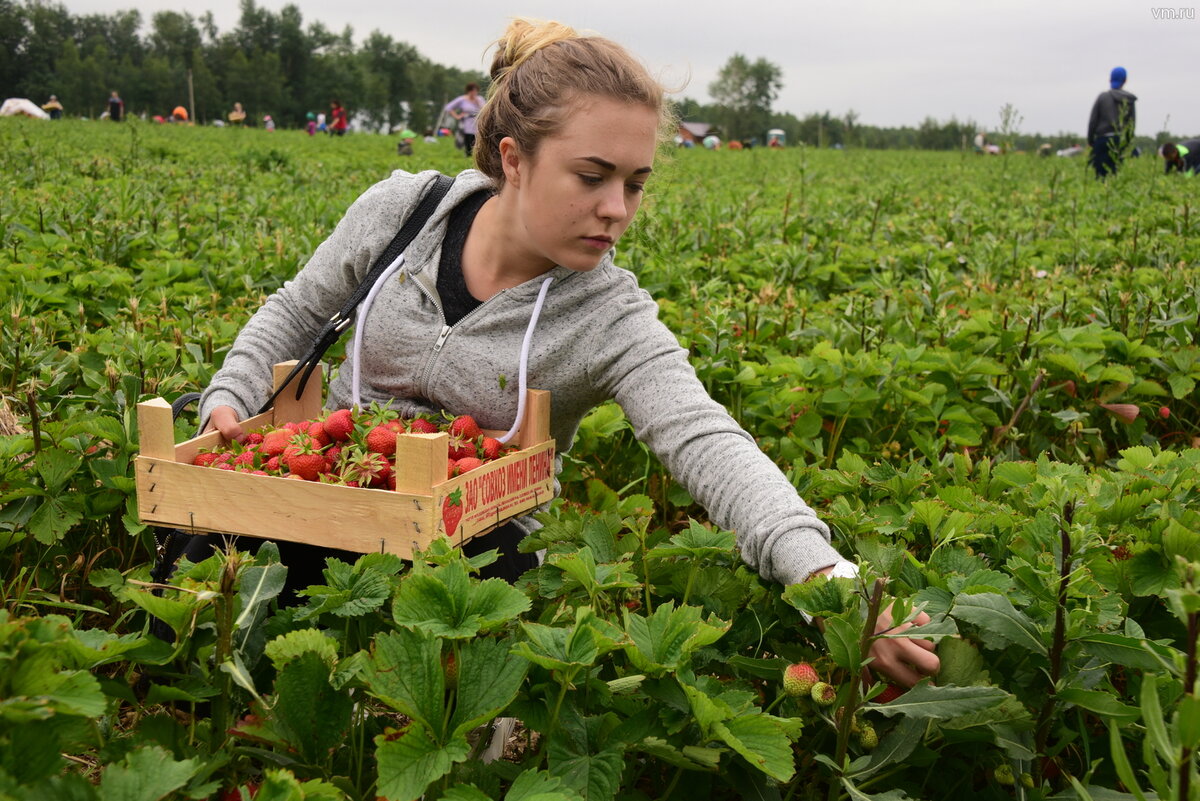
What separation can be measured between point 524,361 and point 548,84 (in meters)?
0.59

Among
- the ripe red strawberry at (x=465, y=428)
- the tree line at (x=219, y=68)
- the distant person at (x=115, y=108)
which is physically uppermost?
the tree line at (x=219, y=68)

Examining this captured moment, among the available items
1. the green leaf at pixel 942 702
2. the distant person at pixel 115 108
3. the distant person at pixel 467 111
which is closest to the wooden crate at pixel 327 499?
the green leaf at pixel 942 702

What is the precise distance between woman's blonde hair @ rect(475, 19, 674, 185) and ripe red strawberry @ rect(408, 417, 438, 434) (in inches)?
24.4

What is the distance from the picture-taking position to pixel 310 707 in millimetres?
1174

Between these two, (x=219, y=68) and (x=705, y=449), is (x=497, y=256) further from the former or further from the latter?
(x=219, y=68)

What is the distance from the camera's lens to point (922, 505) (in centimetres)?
173

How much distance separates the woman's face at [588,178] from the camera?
82.3 inches

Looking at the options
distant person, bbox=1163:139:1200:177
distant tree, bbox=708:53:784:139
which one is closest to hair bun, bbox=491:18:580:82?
distant person, bbox=1163:139:1200:177

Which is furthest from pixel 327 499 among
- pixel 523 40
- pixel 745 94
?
pixel 745 94

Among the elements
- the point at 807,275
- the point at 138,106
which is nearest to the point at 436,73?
the point at 138,106

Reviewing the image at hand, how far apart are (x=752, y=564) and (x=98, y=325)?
125 inches

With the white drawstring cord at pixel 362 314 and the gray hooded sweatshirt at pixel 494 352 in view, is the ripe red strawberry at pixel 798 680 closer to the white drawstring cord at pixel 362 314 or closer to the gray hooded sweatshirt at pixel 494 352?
the gray hooded sweatshirt at pixel 494 352

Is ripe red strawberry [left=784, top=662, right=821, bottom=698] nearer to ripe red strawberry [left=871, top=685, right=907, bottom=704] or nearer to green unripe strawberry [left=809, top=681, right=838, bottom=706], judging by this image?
green unripe strawberry [left=809, top=681, right=838, bottom=706]

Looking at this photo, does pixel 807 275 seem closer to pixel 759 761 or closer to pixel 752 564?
pixel 752 564
